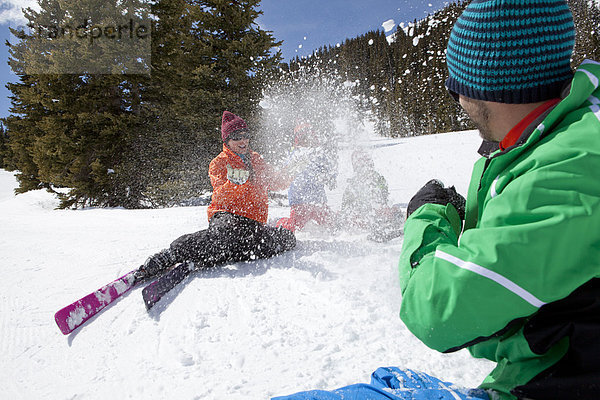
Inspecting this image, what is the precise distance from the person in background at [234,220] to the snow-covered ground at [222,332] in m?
0.17

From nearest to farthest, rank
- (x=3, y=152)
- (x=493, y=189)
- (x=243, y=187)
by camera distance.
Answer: (x=493, y=189) → (x=243, y=187) → (x=3, y=152)

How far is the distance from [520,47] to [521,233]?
570mm

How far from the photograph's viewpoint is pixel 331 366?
1713mm

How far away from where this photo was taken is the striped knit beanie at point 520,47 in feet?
2.86

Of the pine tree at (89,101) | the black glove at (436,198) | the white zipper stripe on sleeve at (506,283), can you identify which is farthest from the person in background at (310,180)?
the pine tree at (89,101)

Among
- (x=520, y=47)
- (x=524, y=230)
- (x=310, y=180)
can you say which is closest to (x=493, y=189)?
(x=524, y=230)

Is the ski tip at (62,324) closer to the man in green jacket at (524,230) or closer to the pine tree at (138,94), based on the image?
the man in green jacket at (524,230)

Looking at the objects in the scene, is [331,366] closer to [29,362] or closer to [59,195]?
[29,362]

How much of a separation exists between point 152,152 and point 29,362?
949cm

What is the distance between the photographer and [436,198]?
3.75 ft

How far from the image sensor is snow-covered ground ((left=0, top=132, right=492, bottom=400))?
5.48 feet

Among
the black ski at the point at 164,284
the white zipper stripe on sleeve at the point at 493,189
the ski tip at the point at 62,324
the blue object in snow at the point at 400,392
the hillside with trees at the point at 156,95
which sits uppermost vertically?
the hillside with trees at the point at 156,95

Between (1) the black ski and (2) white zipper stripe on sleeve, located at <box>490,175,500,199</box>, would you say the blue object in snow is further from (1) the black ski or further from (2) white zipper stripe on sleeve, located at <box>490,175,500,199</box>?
(1) the black ski

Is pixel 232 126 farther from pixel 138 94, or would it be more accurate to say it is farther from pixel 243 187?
pixel 138 94
